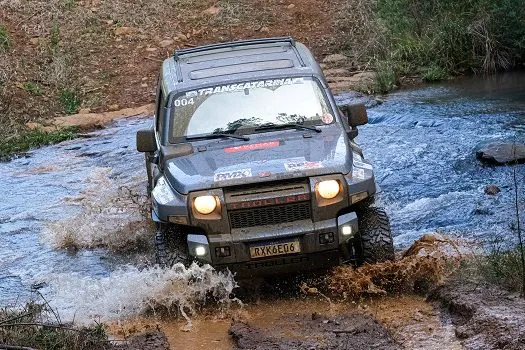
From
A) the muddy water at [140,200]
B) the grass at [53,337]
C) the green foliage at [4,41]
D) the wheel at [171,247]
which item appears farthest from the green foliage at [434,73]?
the grass at [53,337]

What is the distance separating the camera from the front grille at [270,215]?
679 cm

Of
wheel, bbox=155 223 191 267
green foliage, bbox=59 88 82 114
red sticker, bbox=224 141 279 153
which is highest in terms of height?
red sticker, bbox=224 141 279 153

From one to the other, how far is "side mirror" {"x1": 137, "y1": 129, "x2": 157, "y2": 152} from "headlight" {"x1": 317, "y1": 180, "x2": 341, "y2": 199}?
5.64 feet

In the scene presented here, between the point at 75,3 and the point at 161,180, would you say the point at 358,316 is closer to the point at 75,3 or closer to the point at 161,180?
the point at 161,180

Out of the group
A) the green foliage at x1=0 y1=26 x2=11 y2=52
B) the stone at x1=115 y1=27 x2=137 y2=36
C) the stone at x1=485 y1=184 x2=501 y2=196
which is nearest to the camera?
the stone at x1=485 y1=184 x2=501 y2=196

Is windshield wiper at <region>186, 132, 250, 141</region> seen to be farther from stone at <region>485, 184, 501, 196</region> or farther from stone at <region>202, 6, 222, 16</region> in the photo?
stone at <region>202, 6, 222, 16</region>

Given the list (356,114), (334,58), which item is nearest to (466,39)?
(334,58)

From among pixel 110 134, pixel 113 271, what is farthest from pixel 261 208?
pixel 110 134

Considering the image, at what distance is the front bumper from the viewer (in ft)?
22.2

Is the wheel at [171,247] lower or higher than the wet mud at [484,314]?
higher

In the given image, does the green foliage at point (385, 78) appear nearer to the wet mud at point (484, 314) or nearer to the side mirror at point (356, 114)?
the side mirror at point (356, 114)

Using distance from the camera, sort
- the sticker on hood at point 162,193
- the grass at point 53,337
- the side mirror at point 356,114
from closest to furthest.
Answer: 1. the grass at point 53,337
2. the sticker on hood at point 162,193
3. the side mirror at point 356,114

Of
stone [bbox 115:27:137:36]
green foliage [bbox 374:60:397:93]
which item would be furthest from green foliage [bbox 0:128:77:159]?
green foliage [bbox 374:60:397:93]

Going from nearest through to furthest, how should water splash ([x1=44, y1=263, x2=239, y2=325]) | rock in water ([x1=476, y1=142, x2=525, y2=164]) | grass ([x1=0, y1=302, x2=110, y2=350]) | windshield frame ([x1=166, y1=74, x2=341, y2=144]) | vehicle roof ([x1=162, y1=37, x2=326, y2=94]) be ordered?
1. grass ([x1=0, y1=302, x2=110, y2=350])
2. water splash ([x1=44, y1=263, x2=239, y2=325])
3. windshield frame ([x1=166, y1=74, x2=341, y2=144])
4. vehicle roof ([x1=162, y1=37, x2=326, y2=94])
5. rock in water ([x1=476, y1=142, x2=525, y2=164])
